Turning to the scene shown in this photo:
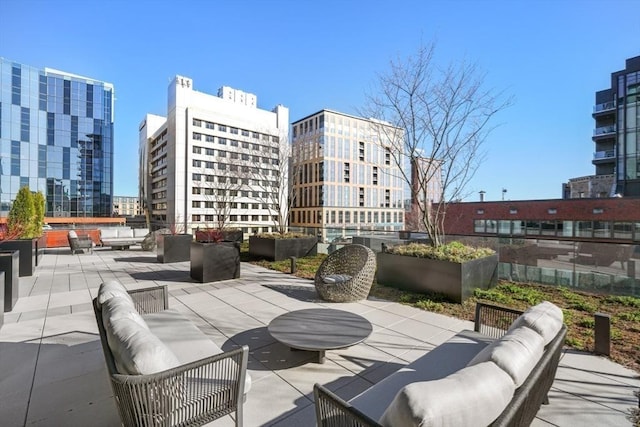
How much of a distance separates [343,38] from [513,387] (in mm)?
10519

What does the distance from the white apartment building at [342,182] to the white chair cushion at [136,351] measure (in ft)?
174

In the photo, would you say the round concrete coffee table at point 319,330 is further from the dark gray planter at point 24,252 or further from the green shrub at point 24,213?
the green shrub at point 24,213

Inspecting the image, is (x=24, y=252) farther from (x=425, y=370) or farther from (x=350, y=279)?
(x=425, y=370)

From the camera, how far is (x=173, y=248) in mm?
9219

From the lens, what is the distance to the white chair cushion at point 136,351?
1.64m

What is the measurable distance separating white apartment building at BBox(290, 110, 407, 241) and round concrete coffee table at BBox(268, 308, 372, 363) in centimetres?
5140

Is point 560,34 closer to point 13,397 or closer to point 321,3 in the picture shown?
point 321,3

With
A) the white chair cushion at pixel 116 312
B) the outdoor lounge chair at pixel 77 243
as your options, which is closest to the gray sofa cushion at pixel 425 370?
the white chair cushion at pixel 116 312

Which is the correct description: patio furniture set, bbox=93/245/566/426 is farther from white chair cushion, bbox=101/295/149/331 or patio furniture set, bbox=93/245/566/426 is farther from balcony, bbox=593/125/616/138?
balcony, bbox=593/125/616/138

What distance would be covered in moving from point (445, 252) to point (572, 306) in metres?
2.23

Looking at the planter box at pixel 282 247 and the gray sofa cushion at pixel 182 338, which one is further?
the planter box at pixel 282 247

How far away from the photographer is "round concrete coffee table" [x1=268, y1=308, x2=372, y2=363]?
9.32 ft

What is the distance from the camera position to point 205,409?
1.85m

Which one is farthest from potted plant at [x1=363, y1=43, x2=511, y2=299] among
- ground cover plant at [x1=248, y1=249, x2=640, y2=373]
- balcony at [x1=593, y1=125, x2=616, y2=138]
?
balcony at [x1=593, y1=125, x2=616, y2=138]
